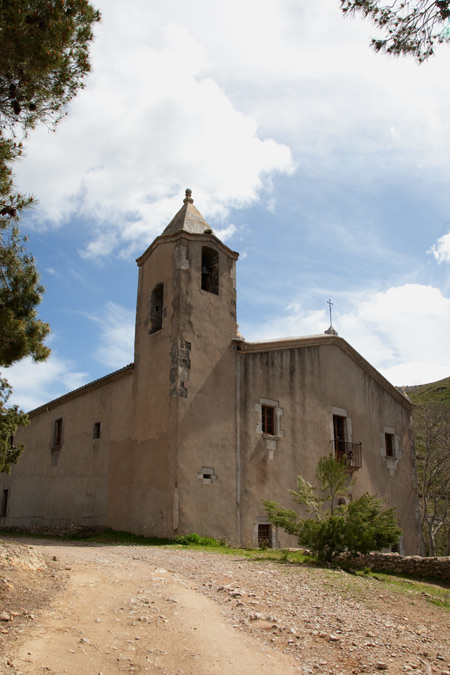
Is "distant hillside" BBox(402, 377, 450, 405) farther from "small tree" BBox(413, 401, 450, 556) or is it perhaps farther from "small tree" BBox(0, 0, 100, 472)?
"small tree" BBox(0, 0, 100, 472)

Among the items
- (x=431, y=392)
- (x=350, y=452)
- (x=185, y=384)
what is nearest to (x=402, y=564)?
(x=185, y=384)

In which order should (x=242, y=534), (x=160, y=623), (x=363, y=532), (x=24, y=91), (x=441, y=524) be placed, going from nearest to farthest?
(x=160, y=623), (x=24, y=91), (x=363, y=532), (x=242, y=534), (x=441, y=524)

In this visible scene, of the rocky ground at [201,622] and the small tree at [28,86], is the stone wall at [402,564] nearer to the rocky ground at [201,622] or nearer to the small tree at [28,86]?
the rocky ground at [201,622]

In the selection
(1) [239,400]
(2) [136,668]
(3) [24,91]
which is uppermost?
(3) [24,91]

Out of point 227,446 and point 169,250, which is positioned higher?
A: point 169,250

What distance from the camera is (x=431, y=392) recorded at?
56.1 metres

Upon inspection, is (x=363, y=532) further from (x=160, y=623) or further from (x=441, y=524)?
(x=441, y=524)

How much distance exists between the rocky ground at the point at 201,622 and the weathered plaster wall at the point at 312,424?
6.80 meters

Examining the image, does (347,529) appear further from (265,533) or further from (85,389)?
(85,389)

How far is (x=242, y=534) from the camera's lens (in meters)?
14.9

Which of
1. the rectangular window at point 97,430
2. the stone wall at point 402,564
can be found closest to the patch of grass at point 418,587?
the stone wall at point 402,564

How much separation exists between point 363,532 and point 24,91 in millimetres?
9049

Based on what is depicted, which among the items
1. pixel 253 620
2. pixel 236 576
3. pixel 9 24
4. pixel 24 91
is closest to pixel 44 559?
pixel 236 576

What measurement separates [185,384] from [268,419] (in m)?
3.15
